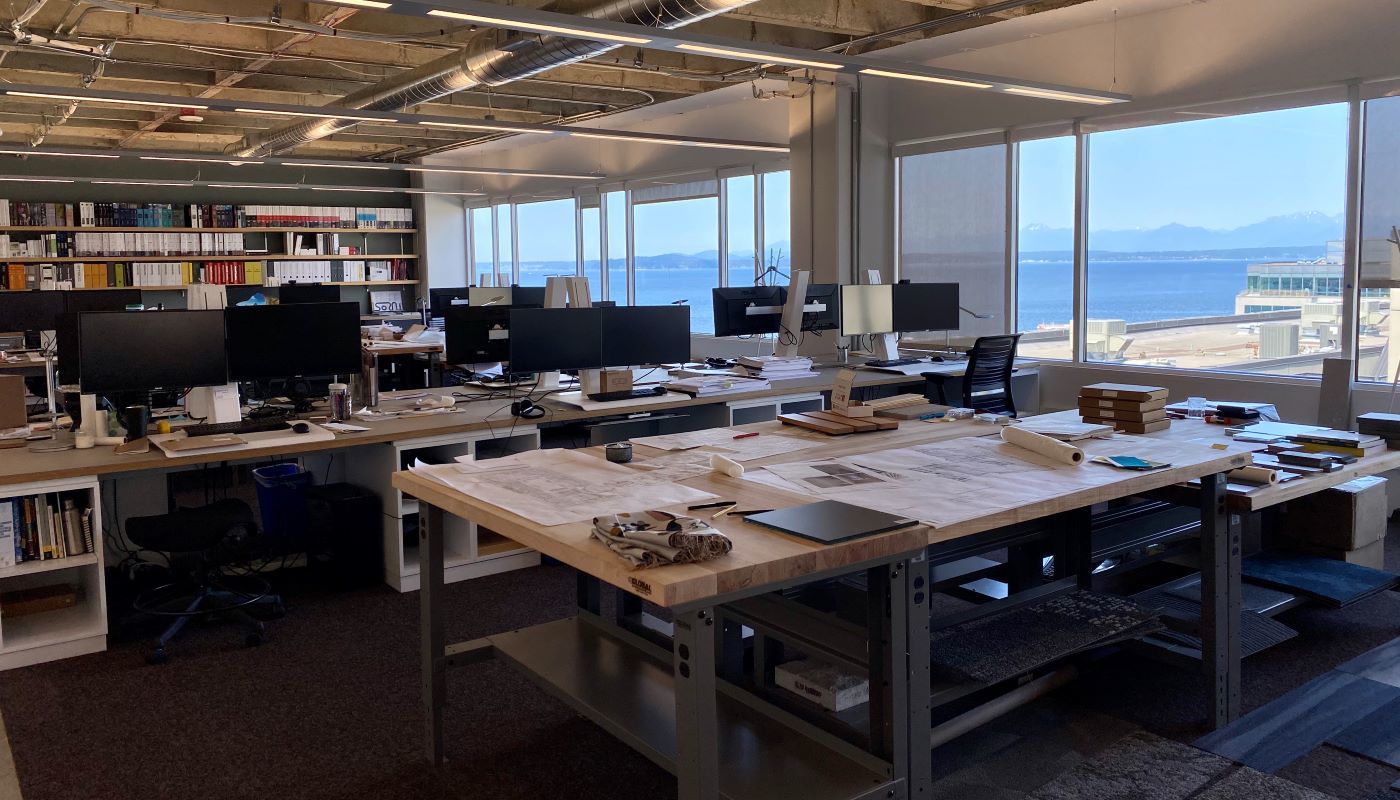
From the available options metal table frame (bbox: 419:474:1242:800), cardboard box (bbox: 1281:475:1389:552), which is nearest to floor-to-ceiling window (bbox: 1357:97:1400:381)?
cardboard box (bbox: 1281:475:1389:552)

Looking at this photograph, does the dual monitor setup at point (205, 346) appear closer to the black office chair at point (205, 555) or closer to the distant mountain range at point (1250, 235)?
the black office chair at point (205, 555)

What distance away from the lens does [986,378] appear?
21.7ft

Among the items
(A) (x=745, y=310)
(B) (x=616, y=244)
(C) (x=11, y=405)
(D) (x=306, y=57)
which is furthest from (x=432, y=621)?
(B) (x=616, y=244)

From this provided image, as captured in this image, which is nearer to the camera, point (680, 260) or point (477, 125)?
point (477, 125)

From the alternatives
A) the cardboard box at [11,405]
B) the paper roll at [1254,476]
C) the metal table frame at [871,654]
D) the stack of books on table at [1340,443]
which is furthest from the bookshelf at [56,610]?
the stack of books on table at [1340,443]

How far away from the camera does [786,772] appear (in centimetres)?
225

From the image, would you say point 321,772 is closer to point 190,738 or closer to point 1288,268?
point 190,738

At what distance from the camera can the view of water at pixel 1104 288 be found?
7.79 m

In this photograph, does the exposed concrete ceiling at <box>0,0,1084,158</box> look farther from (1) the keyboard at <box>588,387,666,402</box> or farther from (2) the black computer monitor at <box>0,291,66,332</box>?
(1) the keyboard at <box>588,387,666,402</box>

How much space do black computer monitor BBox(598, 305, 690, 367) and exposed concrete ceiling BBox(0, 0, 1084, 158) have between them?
1.74 m

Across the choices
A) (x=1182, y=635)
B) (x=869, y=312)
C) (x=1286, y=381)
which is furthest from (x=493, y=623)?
(x=1286, y=381)

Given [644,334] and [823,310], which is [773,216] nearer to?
[823,310]

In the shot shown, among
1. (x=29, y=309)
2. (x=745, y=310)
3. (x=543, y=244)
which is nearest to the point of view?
(x=745, y=310)

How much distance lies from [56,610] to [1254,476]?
14.7 ft
